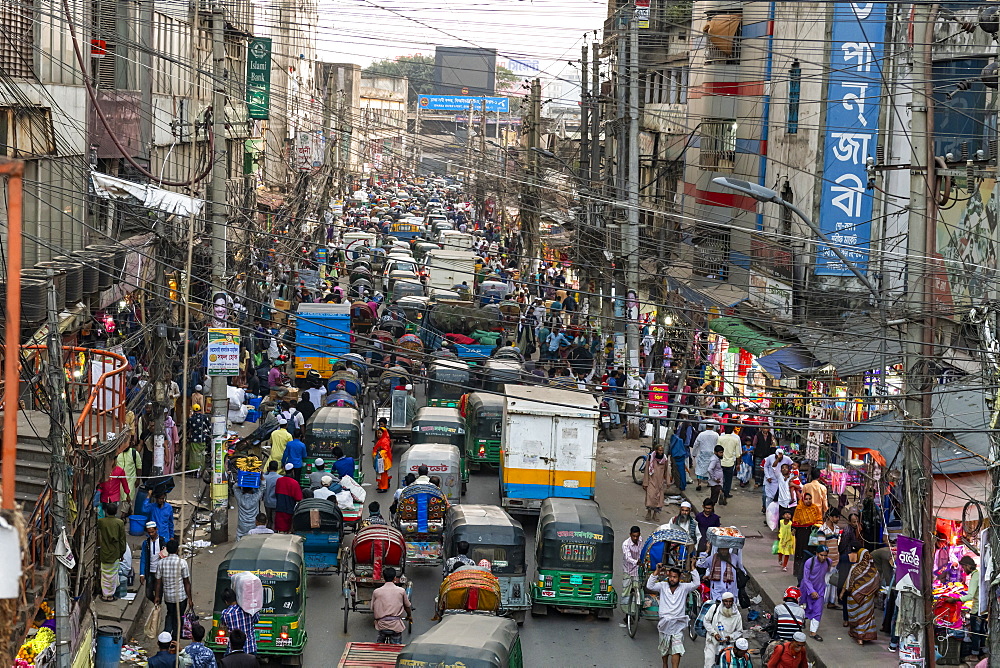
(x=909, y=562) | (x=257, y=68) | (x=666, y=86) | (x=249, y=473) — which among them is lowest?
(x=249, y=473)

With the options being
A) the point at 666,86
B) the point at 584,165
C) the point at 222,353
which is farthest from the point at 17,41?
the point at 666,86

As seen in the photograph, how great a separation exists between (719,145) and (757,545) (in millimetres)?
20131

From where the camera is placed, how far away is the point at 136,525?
20.2 meters

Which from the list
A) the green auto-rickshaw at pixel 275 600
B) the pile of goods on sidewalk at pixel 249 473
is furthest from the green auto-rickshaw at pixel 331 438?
the green auto-rickshaw at pixel 275 600

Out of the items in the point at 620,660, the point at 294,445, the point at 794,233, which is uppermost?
the point at 794,233

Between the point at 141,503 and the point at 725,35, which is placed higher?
the point at 725,35

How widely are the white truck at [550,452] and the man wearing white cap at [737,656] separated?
771 cm

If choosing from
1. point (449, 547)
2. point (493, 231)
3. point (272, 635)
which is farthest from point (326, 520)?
point (493, 231)

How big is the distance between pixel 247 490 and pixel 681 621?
7.75 metres

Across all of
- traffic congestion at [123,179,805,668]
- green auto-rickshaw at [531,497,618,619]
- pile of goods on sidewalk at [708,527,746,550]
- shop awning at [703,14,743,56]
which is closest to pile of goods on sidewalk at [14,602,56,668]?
traffic congestion at [123,179,805,668]

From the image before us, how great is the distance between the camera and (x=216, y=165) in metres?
21.0

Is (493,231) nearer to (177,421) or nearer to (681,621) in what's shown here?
(177,421)

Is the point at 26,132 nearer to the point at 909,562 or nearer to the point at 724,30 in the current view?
the point at 909,562

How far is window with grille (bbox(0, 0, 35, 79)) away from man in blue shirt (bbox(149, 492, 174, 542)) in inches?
283
